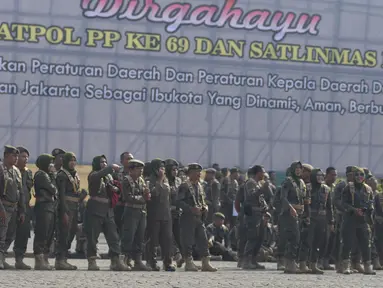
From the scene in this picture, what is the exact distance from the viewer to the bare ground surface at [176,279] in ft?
55.8

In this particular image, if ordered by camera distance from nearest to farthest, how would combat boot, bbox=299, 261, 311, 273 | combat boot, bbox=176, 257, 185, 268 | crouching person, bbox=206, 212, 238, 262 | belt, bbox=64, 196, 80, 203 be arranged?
belt, bbox=64, 196, 80, 203
combat boot, bbox=299, 261, 311, 273
combat boot, bbox=176, 257, 185, 268
crouching person, bbox=206, 212, 238, 262

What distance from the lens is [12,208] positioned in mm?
19719

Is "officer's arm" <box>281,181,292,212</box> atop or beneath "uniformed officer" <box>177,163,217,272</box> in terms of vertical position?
atop

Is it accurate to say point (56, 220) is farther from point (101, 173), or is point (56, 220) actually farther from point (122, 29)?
point (122, 29)

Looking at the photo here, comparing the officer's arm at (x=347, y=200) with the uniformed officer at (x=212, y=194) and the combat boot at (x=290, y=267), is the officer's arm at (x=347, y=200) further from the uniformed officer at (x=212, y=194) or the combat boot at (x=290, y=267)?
the uniformed officer at (x=212, y=194)

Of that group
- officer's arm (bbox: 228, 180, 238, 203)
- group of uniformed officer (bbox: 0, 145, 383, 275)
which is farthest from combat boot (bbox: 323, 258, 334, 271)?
officer's arm (bbox: 228, 180, 238, 203)

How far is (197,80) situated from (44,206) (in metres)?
21.6

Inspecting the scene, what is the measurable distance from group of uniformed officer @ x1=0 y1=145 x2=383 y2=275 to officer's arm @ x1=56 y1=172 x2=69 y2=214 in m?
0.01

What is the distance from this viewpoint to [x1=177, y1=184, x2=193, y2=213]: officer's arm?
69.2ft

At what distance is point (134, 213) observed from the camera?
20672mm

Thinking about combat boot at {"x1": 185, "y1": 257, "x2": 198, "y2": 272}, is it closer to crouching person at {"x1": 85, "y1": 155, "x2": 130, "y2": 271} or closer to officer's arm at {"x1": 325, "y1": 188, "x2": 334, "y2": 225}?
crouching person at {"x1": 85, "y1": 155, "x2": 130, "y2": 271}

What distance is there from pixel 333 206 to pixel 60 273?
585 cm

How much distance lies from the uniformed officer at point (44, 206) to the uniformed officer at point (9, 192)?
35 cm

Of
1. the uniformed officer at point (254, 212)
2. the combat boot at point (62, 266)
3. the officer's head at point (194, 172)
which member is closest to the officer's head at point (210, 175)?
the uniformed officer at point (254, 212)
